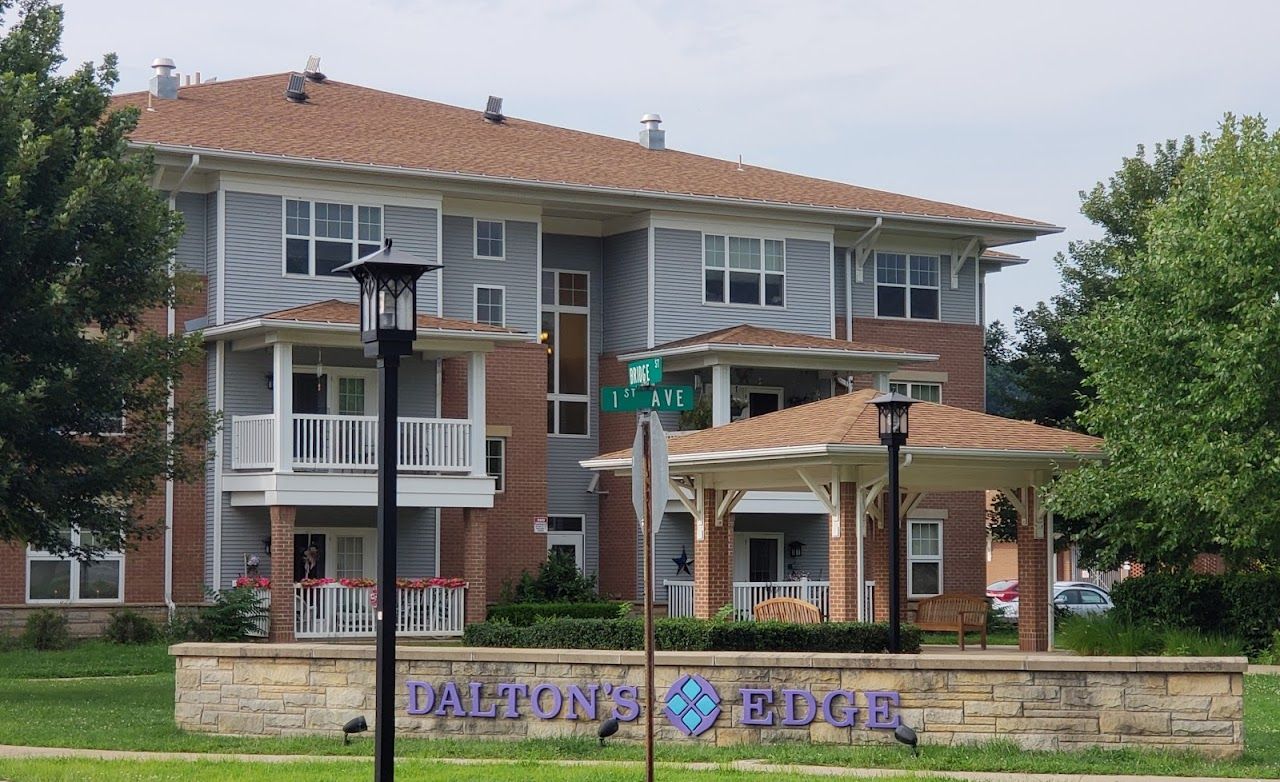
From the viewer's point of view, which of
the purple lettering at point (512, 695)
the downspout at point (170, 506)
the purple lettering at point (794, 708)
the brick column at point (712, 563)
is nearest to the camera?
the purple lettering at point (794, 708)

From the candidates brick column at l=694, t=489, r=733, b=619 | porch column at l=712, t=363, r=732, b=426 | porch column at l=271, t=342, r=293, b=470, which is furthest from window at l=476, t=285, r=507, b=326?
brick column at l=694, t=489, r=733, b=619

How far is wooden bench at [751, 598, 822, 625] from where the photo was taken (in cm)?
2551

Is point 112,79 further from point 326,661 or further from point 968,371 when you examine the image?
point 968,371

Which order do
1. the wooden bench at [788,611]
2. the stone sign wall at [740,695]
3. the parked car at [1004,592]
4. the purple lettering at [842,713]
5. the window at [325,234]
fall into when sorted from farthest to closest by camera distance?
the parked car at [1004,592] → the window at [325,234] → the wooden bench at [788,611] → the purple lettering at [842,713] → the stone sign wall at [740,695]

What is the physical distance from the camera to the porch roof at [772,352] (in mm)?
36156

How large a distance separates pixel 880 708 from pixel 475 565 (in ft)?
59.9

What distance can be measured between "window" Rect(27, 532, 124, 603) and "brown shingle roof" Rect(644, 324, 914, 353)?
1153 cm

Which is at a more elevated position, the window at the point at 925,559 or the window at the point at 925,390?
the window at the point at 925,390

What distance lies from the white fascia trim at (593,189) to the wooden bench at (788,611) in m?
12.1

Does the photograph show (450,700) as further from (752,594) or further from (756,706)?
(752,594)

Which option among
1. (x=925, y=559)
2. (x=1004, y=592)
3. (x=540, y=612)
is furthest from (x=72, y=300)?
(x=1004, y=592)

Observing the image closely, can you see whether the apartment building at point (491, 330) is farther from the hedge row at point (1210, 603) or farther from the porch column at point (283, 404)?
A: the hedge row at point (1210, 603)

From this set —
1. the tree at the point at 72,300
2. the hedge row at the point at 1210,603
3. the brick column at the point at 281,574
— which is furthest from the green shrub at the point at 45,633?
the hedge row at the point at 1210,603

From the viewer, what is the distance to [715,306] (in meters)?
38.4
